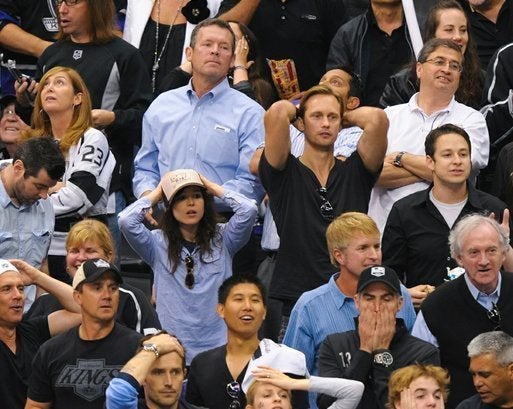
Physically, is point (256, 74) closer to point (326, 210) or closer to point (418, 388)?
point (326, 210)

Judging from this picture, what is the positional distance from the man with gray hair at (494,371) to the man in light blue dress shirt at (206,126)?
2.69 metres

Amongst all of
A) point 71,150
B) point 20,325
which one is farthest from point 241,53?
point 20,325

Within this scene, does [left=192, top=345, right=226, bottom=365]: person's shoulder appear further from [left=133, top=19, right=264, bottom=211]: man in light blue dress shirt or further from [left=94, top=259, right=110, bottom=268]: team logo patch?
[left=133, top=19, right=264, bottom=211]: man in light blue dress shirt

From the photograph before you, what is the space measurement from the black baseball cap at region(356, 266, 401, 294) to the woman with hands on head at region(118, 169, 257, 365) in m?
1.50

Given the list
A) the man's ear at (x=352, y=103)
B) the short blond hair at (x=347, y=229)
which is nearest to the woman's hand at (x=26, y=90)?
the man's ear at (x=352, y=103)

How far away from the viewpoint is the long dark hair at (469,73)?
40.5 ft

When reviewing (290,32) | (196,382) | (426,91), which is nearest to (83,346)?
(196,382)

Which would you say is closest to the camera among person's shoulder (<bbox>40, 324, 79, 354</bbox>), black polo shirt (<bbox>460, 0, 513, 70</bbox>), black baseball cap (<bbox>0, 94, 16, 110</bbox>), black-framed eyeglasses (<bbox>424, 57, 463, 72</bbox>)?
person's shoulder (<bbox>40, 324, 79, 354</bbox>)

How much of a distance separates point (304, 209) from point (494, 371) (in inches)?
75.5

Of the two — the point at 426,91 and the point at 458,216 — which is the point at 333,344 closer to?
the point at 458,216

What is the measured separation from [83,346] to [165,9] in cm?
442

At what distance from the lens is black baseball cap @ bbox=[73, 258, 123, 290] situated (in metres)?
10.1

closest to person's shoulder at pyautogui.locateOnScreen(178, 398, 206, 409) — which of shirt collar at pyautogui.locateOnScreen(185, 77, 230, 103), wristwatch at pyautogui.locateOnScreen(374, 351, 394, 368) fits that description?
wristwatch at pyautogui.locateOnScreen(374, 351, 394, 368)

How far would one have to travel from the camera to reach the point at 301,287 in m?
10.8
